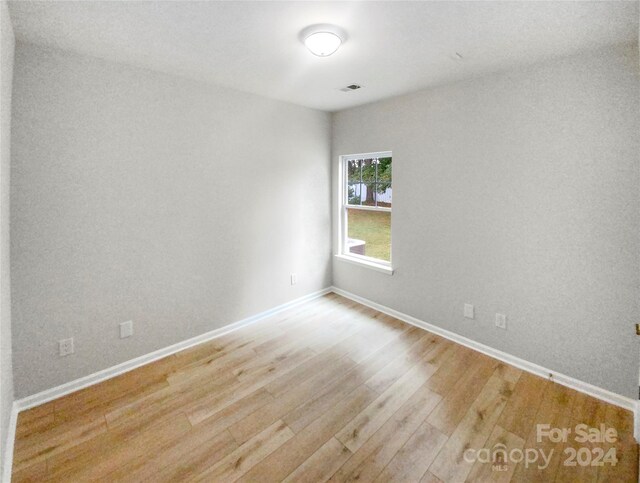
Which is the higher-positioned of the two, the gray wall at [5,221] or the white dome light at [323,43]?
the white dome light at [323,43]

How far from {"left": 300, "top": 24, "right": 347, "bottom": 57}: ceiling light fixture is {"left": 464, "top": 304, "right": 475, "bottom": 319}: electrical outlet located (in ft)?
8.19

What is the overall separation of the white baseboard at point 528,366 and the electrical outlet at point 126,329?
2610 mm

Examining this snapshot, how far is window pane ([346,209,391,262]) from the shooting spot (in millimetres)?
3678

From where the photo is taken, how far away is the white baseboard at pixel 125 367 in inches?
84.5

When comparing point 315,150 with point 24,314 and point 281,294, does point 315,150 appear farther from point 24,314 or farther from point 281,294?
point 24,314

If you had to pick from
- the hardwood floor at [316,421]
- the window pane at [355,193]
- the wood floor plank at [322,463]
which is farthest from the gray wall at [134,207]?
the wood floor plank at [322,463]

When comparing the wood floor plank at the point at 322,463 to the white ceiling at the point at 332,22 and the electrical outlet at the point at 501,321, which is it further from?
the white ceiling at the point at 332,22

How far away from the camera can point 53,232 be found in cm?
214

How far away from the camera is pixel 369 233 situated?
4.01 metres

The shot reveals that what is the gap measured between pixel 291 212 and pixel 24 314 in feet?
8.28

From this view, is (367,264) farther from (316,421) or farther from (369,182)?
(316,421)

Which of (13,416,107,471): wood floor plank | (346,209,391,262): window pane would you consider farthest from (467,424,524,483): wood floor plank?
(13,416,107,471): wood floor plank

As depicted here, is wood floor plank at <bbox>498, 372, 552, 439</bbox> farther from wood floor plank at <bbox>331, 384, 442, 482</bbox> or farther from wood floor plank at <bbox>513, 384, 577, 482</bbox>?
wood floor plank at <bbox>331, 384, 442, 482</bbox>

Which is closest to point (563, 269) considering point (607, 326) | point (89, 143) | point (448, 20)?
point (607, 326)
